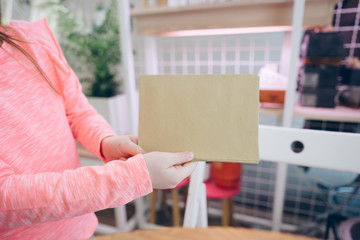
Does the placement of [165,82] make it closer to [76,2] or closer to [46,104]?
[46,104]

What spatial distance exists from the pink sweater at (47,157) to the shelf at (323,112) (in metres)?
0.92

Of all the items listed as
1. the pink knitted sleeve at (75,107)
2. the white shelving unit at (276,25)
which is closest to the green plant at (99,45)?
the white shelving unit at (276,25)

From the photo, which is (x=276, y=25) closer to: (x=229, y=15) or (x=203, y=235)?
(x=229, y=15)

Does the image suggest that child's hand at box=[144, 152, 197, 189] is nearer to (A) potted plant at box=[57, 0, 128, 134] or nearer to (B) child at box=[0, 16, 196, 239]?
(B) child at box=[0, 16, 196, 239]

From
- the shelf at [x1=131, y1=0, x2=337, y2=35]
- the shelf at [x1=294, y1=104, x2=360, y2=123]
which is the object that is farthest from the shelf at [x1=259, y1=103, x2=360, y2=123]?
the shelf at [x1=131, y1=0, x2=337, y2=35]

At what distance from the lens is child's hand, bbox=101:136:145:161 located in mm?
540

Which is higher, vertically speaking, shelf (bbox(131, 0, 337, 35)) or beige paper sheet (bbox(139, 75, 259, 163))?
shelf (bbox(131, 0, 337, 35))

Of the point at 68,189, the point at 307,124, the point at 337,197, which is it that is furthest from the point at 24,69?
the point at 337,197

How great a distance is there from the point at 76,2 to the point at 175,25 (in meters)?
1.12

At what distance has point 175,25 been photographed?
1.24 metres

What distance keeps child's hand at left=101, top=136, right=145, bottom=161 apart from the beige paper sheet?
58 millimetres

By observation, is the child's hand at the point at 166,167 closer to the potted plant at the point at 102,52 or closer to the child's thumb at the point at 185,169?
the child's thumb at the point at 185,169

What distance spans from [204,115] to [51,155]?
0.40 meters

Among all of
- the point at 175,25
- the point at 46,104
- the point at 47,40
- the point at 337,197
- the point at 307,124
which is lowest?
the point at 337,197
